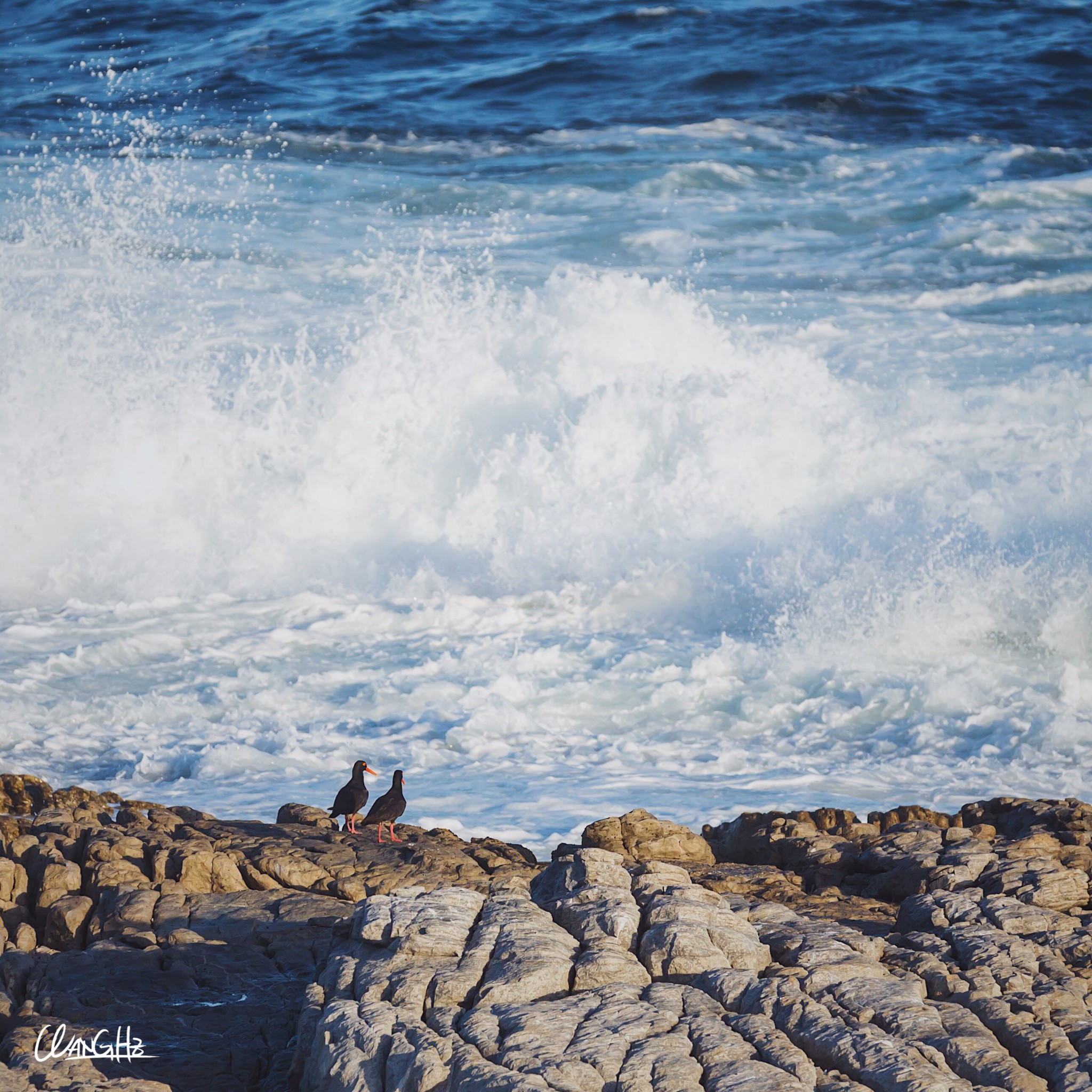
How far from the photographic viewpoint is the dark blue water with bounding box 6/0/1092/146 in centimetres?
2261

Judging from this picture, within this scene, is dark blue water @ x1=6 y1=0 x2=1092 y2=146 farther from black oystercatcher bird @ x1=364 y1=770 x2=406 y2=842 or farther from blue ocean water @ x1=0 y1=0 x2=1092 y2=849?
black oystercatcher bird @ x1=364 y1=770 x2=406 y2=842

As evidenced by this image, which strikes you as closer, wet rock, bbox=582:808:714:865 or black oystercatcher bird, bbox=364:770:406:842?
black oystercatcher bird, bbox=364:770:406:842

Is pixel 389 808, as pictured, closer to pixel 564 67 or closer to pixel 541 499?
pixel 541 499

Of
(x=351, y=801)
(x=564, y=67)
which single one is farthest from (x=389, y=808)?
(x=564, y=67)

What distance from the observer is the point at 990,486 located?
11891mm

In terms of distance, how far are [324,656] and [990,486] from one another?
6.24m

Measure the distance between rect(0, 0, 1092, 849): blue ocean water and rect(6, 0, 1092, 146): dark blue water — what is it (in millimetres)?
117

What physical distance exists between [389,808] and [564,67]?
2058cm

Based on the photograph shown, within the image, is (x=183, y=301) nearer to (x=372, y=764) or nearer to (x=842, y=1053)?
(x=372, y=764)

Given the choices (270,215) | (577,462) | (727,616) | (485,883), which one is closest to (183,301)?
(270,215)

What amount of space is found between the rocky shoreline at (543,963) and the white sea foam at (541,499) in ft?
5.39

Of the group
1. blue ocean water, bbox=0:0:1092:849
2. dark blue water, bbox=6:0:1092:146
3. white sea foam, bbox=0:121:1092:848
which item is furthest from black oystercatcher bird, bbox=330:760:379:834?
dark blue water, bbox=6:0:1092:146

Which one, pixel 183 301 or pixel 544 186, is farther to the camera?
pixel 544 186

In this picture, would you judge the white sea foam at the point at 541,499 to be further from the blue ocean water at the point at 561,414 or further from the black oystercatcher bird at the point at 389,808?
the black oystercatcher bird at the point at 389,808
